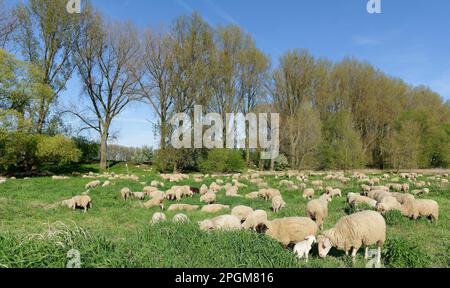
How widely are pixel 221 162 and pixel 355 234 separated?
28.8 m

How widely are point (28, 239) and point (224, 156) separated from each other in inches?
1201

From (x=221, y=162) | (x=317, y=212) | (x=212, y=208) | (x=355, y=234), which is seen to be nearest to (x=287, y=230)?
(x=355, y=234)

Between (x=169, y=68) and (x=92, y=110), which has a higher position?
(x=169, y=68)

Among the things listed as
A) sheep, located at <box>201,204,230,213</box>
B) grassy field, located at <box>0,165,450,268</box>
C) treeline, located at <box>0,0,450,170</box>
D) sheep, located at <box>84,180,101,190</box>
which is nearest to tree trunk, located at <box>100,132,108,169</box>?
treeline, located at <box>0,0,450,170</box>

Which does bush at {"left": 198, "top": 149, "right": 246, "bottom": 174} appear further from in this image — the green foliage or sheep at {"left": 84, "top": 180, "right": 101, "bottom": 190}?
sheep at {"left": 84, "top": 180, "right": 101, "bottom": 190}

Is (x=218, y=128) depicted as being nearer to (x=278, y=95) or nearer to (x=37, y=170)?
(x=278, y=95)

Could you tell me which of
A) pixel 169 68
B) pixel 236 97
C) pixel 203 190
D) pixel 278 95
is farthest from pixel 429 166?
pixel 203 190

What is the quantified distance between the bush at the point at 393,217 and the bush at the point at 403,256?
3.74 meters

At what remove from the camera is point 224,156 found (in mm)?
35938

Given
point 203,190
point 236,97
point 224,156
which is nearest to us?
point 203,190

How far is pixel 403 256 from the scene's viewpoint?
645cm

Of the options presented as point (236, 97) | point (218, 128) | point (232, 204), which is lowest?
point (232, 204)

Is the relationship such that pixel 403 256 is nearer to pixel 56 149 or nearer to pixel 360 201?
pixel 360 201

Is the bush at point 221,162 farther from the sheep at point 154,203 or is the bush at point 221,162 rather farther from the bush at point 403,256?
the bush at point 403,256
